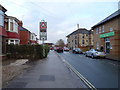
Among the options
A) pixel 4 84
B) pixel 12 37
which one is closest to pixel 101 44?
pixel 12 37

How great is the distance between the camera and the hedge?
52.2 feet

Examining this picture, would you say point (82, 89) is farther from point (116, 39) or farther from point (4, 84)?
point (116, 39)

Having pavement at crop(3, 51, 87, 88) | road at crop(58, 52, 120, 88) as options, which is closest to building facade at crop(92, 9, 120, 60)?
road at crop(58, 52, 120, 88)

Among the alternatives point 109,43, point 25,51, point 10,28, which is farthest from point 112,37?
point 10,28

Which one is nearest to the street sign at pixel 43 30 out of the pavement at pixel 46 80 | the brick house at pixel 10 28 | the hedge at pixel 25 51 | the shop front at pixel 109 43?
the hedge at pixel 25 51

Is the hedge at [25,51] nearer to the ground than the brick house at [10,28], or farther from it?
nearer to the ground

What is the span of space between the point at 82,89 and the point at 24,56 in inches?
478

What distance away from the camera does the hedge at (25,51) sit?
15.9 metres

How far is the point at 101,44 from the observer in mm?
24953

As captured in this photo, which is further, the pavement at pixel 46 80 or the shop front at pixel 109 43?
the shop front at pixel 109 43

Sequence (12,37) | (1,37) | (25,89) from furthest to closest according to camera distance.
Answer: (12,37) → (1,37) → (25,89)

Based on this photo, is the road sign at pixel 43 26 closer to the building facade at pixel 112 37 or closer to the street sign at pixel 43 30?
the street sign at pixel 43 30

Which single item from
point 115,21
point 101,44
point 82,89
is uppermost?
point 115,21

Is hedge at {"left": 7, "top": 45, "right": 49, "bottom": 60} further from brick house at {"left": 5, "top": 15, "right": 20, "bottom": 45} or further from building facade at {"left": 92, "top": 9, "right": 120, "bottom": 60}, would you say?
building facade at {"left": 92, "top": 9, "right": 120, "bottom": 60}
